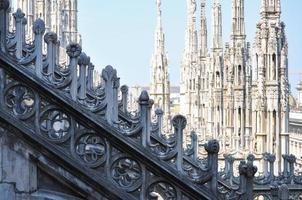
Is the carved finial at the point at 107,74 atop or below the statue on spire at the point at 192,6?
below

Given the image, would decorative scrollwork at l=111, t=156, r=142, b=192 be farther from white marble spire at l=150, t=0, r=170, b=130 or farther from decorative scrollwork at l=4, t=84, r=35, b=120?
white marble spire at l=150, t=0, r=170, b=130

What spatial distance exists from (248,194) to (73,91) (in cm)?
149

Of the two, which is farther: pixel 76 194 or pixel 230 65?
pixel 230 65

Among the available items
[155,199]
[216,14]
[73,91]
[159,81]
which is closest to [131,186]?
[155,199]

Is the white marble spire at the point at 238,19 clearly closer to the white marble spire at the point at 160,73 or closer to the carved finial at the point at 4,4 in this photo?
the white marble spire at the point at 160,73

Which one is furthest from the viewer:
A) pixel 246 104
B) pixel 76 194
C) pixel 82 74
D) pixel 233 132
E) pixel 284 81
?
pixel 233 132

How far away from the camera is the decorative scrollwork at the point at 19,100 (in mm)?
5223

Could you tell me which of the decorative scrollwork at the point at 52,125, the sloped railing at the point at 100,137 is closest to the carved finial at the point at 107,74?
the sloped railing at the point at 100,137

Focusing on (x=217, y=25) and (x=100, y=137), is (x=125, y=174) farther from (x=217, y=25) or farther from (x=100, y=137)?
(x=217, y=25)

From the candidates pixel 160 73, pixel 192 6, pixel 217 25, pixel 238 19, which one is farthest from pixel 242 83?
pixel 192 6

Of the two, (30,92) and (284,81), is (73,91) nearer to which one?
(30,92)

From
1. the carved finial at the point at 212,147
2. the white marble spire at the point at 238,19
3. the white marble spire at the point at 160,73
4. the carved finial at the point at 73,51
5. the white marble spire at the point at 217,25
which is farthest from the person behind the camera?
the white marble spire at the point at 160,73

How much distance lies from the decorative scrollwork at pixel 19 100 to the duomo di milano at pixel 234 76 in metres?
13.8

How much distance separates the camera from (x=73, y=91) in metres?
5.29
